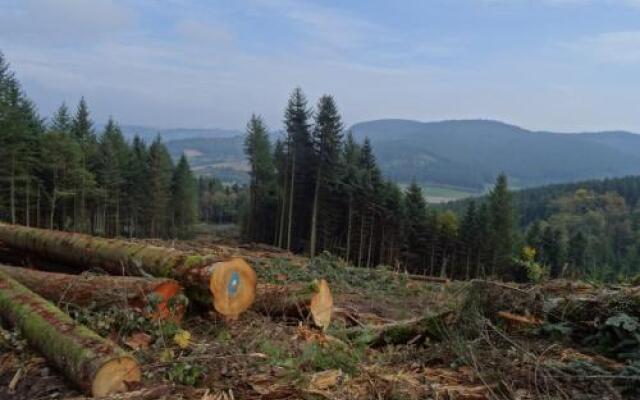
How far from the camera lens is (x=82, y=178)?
4272 centimetres

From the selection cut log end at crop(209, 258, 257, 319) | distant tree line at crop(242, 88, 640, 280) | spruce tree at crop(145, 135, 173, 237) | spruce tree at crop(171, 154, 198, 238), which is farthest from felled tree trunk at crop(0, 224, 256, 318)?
spruce tree at crop(171, 154, 198, 238)

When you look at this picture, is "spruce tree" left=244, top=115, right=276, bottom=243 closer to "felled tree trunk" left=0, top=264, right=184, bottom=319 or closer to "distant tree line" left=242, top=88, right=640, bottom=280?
"distant tree line" left=242, top=88, right=640, bottom=280

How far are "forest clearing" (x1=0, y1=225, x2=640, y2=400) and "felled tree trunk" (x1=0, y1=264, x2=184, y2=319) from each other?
0.10 ft

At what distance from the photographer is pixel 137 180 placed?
177ft

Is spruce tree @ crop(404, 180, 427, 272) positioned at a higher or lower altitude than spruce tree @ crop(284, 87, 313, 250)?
lower

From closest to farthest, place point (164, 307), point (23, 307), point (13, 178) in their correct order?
point (23, 307) → point (164, 307) → point (13, 178)

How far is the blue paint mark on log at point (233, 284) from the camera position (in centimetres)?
710

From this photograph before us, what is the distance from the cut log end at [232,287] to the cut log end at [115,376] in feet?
6.97

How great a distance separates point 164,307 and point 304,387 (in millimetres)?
2897

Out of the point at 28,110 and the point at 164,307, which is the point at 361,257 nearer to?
the point at 28,110

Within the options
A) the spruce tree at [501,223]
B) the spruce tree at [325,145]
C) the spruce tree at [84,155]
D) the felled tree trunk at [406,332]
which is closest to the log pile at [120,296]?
the felled tree trunk at [406,332]

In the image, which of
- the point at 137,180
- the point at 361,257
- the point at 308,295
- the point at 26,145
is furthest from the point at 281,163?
the point at 308,295

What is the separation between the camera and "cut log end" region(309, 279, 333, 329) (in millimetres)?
7453

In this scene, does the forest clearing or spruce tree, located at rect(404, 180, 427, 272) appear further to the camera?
spruce tree, located at rect(404, 180, 427, 272)
